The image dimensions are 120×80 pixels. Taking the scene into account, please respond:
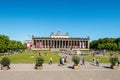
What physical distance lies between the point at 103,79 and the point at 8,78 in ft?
31.4

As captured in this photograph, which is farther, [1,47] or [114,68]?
[1,47]

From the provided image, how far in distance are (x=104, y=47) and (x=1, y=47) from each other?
80.7m

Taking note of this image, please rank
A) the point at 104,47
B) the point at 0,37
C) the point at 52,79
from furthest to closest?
the point at 104,47 → the point at 0,37 → the point at 52,79

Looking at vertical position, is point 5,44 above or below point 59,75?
above

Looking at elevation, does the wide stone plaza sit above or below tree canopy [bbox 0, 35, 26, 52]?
below

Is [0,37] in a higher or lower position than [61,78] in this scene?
higher

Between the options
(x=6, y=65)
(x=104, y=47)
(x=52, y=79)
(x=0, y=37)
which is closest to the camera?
(x=52, y=79)

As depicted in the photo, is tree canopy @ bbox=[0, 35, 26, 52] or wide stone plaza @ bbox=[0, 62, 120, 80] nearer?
wide stone plaza @ bbox=[0, 62, 120, 80]

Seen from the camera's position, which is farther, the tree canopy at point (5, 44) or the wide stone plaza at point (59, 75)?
the tree canopy at point (5, 44)

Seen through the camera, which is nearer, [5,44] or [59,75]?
[59,75]

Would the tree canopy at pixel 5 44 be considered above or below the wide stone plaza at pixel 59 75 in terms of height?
above

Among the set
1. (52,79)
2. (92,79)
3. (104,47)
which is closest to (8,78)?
(52,79)

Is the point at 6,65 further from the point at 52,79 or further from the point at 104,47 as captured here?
the point at 104,47

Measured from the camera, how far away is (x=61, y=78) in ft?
86.3
